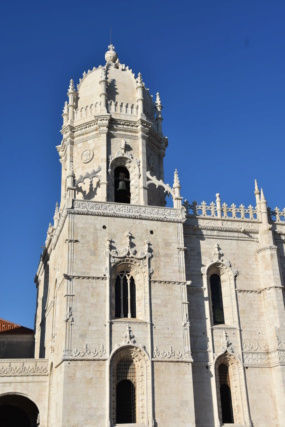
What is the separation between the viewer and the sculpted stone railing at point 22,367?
26.7 m

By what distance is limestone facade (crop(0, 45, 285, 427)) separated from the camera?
2516cm

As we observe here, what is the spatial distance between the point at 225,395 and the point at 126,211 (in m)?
10.5

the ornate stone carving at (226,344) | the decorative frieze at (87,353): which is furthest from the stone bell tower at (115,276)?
the ornate stone carving at (226,344)

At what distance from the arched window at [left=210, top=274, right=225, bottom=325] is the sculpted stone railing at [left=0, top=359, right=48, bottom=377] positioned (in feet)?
29.7

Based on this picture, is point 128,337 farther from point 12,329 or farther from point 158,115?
point 158,115

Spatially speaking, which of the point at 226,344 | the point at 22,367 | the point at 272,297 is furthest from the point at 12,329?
the point at 272,297

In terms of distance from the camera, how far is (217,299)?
29406mm

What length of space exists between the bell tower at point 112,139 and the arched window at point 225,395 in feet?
31.7

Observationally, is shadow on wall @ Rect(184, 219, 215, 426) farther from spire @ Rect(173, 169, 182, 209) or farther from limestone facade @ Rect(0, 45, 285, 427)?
spire @ Rect(173, 169, 182, 209)

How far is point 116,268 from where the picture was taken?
27.2 metres

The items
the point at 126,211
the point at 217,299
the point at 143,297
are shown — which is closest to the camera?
the point at 143,297

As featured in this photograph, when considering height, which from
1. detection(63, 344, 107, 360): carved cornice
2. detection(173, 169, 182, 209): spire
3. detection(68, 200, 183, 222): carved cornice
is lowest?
detection(63, 344, 107, 360): carved cornice

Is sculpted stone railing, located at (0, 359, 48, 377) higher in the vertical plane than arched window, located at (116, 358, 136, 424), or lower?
higher

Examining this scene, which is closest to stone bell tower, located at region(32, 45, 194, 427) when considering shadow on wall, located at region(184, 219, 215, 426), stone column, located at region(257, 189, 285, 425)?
shadow on wall, located at region(184, 219, 215, 426)
